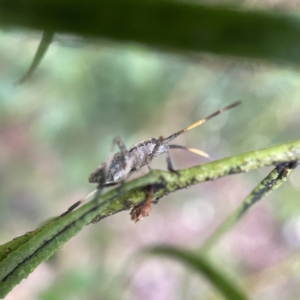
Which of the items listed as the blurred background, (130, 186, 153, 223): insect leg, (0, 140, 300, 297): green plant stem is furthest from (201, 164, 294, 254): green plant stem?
the blurred background

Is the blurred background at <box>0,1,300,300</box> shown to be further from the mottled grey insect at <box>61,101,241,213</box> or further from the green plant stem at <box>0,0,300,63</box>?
the green plant stem at <box>0,0,300,63</box>

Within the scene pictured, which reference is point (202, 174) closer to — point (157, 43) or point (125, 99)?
point (157, 43)

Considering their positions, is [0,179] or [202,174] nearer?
[202,174]

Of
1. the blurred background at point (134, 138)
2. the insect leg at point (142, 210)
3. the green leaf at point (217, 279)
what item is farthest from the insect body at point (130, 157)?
the blurred background at point (134, 138)

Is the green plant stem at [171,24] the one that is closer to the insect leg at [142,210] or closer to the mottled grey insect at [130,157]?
the insect leg at [142,210]

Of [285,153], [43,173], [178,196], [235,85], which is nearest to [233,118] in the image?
[235,85]

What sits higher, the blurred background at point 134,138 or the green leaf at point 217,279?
the blurred background at point 134,138
